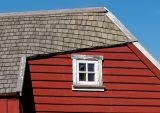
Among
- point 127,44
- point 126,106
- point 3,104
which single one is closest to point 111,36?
point 127,44

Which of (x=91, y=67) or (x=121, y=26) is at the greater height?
(x=121, y=26)

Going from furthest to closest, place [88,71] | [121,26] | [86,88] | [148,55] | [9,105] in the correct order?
[121,26] → [148,55] → [88,71] → [86,88] → [9,105]

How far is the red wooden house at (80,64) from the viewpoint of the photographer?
54.7ft

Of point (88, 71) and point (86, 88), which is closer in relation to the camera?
point (86, 88)

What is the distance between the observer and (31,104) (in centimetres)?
1648

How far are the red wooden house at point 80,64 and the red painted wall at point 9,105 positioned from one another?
1.15 metres

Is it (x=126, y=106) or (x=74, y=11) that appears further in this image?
(x=74, y=11)

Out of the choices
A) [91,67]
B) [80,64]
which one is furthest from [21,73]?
[91,67]

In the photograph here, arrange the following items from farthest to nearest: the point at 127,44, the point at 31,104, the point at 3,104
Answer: the point at 127,44, the point at 31,104, the point at 3,104

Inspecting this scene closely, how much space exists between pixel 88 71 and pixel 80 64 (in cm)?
34

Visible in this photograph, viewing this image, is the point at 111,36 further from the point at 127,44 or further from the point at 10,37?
the point at 10,37

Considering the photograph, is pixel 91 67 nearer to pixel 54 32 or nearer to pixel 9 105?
pixel 54 32

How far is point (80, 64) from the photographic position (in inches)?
679

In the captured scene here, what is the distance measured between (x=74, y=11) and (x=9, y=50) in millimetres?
2899
